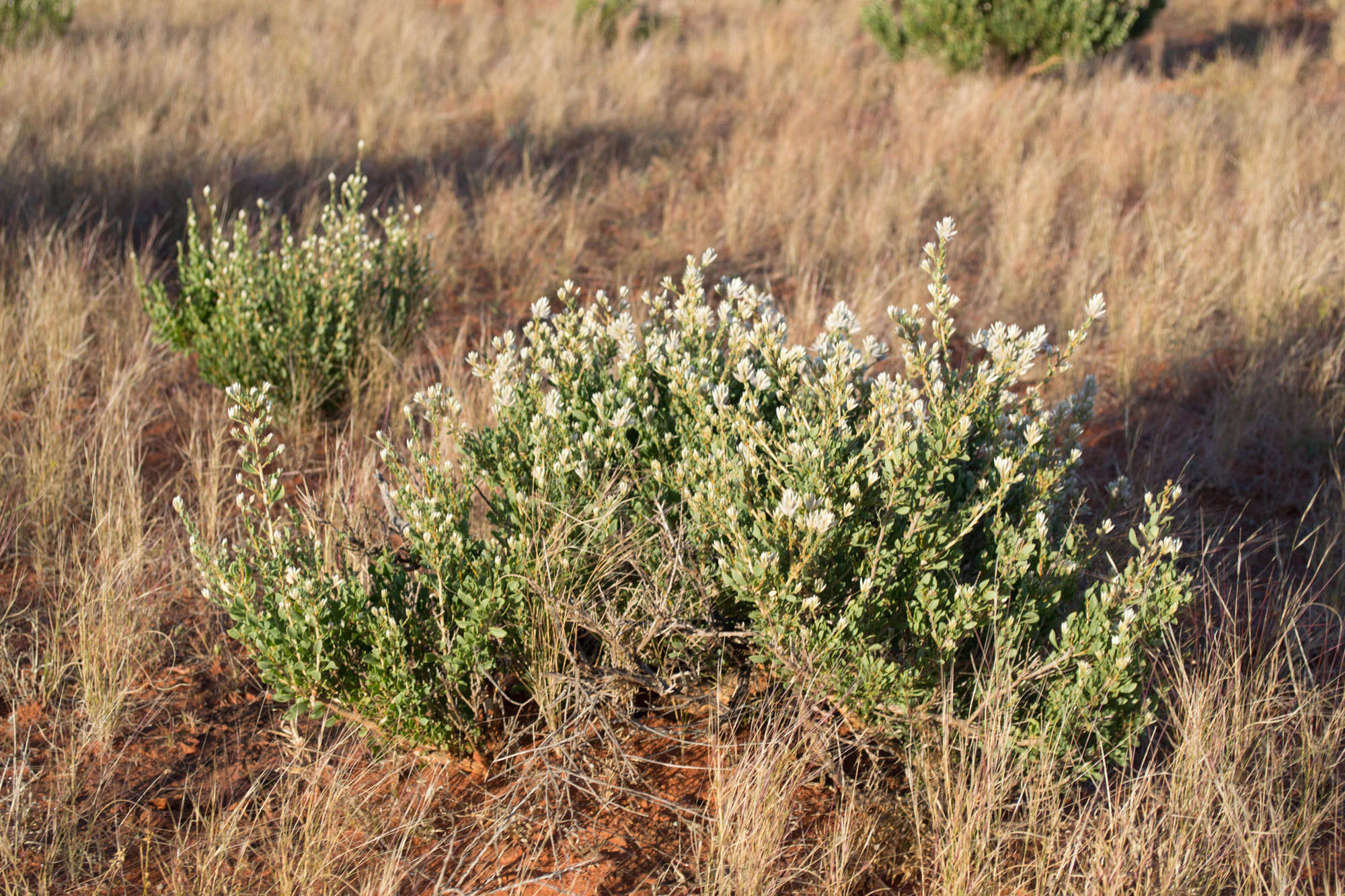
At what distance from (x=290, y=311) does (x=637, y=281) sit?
2006 mm

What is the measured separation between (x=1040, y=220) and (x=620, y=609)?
13.5ft

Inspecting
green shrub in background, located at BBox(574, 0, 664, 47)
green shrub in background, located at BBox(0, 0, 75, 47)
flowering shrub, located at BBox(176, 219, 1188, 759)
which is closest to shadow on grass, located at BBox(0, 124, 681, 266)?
flowering shrub, located at BBox(176, 219, 1188, 759)

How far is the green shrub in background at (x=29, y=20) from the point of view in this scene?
311 inches

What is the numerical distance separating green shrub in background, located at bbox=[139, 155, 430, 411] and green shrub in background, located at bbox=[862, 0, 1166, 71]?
6.89 m

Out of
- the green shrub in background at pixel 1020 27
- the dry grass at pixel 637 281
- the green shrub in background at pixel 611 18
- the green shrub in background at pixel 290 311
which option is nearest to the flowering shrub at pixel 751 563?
the dry grass at pixel 637 281

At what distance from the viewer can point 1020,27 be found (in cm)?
912

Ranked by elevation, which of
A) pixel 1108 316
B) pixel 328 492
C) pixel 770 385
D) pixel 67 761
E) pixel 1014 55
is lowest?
pixel 67 761

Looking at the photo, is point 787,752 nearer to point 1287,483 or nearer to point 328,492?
point 328,492

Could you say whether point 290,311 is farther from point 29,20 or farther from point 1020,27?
point 1020,27

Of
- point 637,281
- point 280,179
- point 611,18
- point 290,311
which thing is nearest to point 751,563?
point 290,311

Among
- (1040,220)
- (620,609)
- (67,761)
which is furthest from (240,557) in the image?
(1040,220)

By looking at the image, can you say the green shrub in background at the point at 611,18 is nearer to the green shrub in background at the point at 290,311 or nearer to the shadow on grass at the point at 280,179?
the shadow on grass at the point at 280,179

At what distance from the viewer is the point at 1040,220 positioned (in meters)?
5.59

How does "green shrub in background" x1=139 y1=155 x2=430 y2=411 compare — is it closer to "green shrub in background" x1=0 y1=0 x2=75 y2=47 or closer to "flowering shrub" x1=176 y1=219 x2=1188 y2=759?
"flowering shrub" x1=176 y1=219 x2=1188 y2=759
